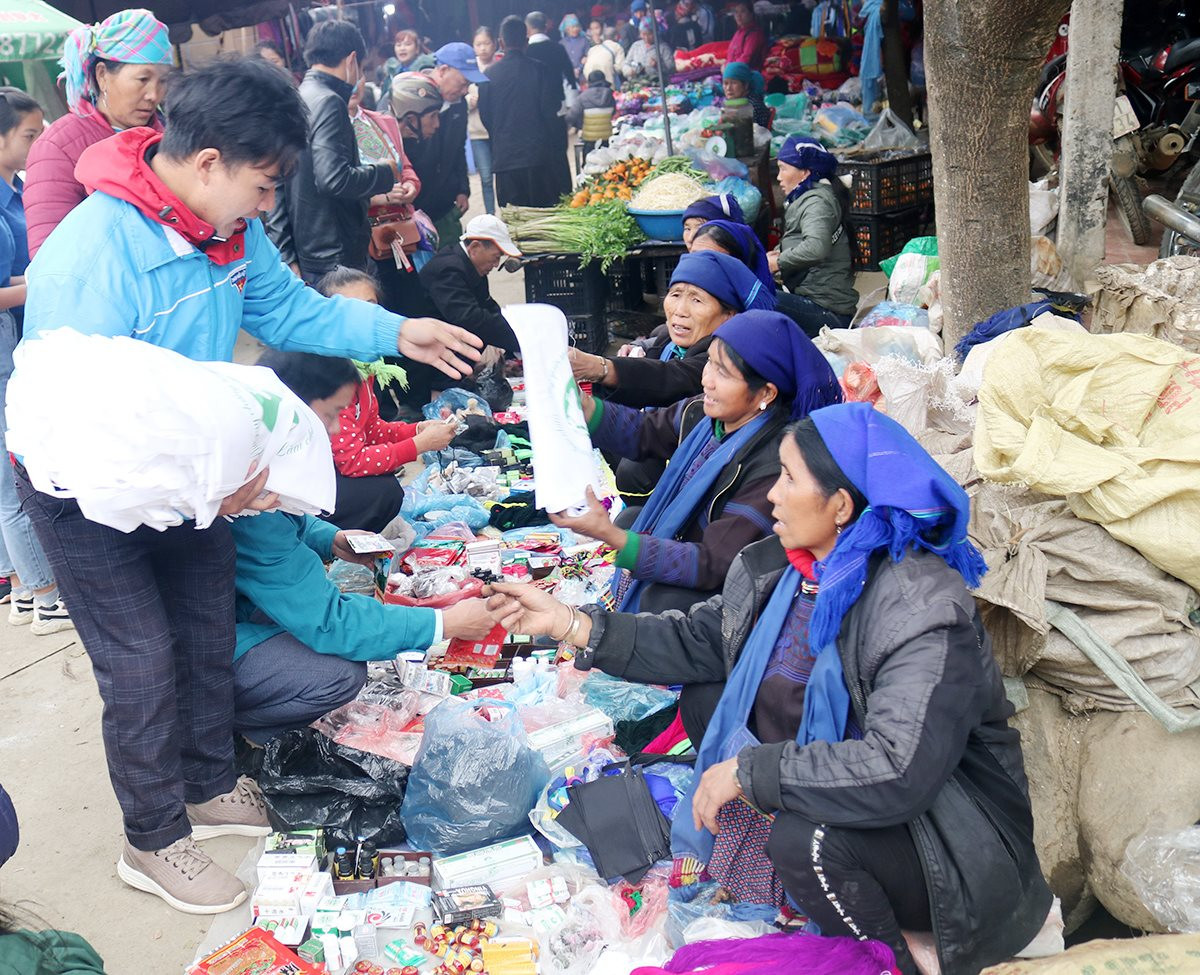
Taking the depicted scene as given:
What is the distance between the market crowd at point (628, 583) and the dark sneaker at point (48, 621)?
0.01m

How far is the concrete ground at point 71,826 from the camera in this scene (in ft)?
9.12

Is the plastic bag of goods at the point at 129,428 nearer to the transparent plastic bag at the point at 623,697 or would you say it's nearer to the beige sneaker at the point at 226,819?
the beige sneaker at the point at 226,819

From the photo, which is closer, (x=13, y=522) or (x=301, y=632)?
(x=301, y=632)

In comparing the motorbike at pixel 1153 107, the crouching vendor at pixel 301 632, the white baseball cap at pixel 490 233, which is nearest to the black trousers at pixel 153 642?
the crouching vendor at pixel 301 632

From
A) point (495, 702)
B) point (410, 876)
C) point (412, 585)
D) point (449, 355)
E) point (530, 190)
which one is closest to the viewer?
point (410, 876)

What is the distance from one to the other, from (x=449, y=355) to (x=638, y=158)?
196 inches

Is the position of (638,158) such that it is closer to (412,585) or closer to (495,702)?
(412,585)

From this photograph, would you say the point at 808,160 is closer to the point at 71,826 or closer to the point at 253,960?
the point at 71,826

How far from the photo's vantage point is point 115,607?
2594 mm

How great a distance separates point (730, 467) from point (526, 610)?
2.32ft

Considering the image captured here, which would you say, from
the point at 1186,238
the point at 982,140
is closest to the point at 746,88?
the point at 1186,238

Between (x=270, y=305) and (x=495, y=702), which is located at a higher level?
(x=270, y=305)

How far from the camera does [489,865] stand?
9.27 ft

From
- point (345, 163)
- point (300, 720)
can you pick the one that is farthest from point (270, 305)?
point (345, 163)
